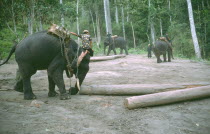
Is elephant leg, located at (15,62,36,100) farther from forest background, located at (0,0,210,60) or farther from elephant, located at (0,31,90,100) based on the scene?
forest background, located at (0,0,210,60)

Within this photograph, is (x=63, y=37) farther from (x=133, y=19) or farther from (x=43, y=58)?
(x=133, y=19)

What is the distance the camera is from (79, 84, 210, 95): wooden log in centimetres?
582

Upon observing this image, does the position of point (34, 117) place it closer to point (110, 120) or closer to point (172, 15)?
point (110, 120)

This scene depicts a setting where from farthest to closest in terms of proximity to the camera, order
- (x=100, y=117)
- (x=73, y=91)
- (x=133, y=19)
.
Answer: (x=133, y=19) < (x=73, y=91) < (x=100, y=117)

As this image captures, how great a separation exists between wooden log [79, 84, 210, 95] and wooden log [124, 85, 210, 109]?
619 mm

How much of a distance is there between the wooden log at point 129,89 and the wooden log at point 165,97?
62 centimetres

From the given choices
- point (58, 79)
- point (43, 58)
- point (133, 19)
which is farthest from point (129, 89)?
point (133, 19)

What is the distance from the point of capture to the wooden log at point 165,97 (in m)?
4.87

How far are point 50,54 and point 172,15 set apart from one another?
2907 centimetres

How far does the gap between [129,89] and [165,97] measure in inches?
45.9

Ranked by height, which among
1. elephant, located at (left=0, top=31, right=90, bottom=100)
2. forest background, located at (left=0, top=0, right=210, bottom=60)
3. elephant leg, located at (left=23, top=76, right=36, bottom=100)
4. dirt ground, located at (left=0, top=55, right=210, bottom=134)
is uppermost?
forest background, located at (left=0, top=0, right=210, bottom=60)

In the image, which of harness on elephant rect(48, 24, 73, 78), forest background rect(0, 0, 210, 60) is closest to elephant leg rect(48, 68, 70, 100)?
harness on elephant rect(48, 24, 73, 78)

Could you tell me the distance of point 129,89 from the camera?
5.92 metres

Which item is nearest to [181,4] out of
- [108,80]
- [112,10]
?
[112,10]
